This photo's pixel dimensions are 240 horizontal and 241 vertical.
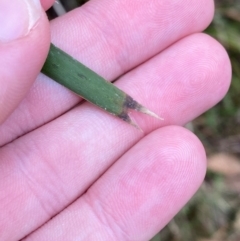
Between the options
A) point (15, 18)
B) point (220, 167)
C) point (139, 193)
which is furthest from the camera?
point (220, 167)

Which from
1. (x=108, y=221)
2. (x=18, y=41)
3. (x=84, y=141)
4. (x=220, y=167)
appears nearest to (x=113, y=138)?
(x=84, y=141)

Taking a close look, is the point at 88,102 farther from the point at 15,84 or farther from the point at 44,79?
the point at 15,84

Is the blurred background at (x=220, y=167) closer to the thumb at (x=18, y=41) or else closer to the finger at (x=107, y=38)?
the finger at (x=107, y=38)

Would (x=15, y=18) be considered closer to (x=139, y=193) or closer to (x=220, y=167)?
(x=139, y=193)

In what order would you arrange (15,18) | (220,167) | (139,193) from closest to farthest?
1. (15,18)
2. (139,193)
3. (220,167)

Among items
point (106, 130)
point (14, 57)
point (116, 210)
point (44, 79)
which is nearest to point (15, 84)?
point (14, 57)

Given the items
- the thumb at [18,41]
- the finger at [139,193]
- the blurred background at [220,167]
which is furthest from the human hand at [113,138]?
the blurred background at [220,167]

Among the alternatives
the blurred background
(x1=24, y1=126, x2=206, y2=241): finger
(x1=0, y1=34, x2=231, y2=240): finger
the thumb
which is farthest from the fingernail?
the blurred background
